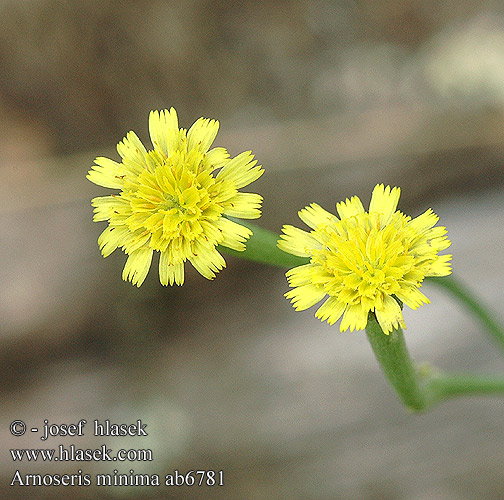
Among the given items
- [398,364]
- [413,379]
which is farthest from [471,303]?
[398,364]

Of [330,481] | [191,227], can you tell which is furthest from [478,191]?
[191,227]

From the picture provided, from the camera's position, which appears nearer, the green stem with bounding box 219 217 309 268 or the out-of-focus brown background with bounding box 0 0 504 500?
the green stem with bounding box 219 217 309 268

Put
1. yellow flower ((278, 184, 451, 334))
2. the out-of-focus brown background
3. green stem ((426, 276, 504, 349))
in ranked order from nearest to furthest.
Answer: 1. yellow flower ((278, 184, 451, 334))
2. green stem ((426, 276, 504, 349))
3. the out-of-focus brown background

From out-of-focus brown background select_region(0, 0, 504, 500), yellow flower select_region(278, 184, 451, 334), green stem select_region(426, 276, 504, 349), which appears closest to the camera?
yellow flower select_region(278, 184, 451, 334)

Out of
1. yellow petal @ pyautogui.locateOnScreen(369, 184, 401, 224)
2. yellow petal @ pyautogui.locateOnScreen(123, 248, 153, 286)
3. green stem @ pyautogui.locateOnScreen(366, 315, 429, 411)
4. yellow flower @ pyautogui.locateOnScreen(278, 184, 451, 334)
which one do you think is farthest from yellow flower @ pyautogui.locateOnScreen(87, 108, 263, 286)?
green stem @ pyautogui.locateOnScreen(366, 315, 429, 411)

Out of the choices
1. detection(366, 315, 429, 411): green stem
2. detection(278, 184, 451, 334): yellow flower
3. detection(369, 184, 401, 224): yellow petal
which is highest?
detection(369, 184, 401, 224): yellow petal

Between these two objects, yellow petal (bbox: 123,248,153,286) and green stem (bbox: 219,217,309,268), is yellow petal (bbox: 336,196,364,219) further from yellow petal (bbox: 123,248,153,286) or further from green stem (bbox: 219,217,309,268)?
yellow petal (bbox: 123,248,153,286)

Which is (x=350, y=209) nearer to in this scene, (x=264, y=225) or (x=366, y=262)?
(x=366, y=262)
